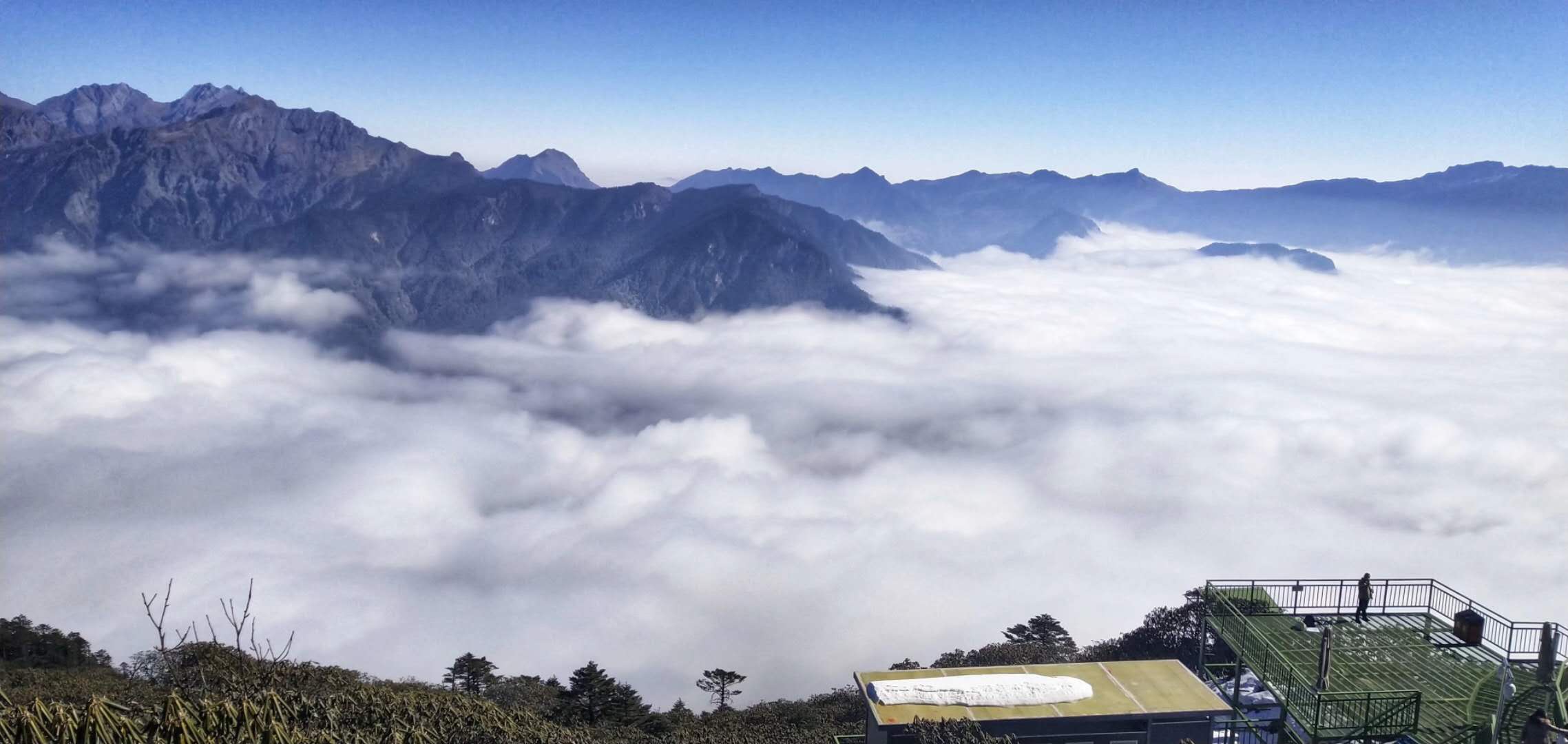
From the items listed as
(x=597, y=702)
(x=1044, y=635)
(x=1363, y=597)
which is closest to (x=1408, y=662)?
(x=1363, y=597)

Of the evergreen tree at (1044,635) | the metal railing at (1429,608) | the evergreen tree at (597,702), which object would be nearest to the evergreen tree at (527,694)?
the evergreen tree at (597,702)

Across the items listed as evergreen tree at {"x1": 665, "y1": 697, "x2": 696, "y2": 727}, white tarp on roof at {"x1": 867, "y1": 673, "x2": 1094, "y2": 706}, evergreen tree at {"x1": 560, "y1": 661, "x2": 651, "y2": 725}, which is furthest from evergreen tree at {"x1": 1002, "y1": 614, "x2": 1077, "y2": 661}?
white tarp on roof at {"x1": 867, "y1": 673, "x2": 1094, "y2": 706}

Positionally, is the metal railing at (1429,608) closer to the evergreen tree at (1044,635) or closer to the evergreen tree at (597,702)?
the evergreen tree at (597,702)

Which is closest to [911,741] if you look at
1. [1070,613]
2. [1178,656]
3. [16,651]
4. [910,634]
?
[1178,656]

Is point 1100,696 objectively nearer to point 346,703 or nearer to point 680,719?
→ point 346,703

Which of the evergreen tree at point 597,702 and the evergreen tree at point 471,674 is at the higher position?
the evergreen tree at point 597,702

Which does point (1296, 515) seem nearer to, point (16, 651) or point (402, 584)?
point (402, 584)
